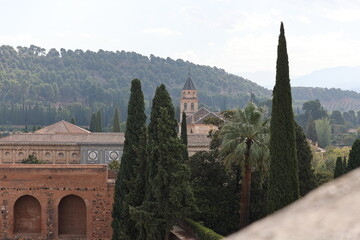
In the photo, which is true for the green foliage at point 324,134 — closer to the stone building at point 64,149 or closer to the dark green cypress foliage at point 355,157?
the stone building at point 64,149

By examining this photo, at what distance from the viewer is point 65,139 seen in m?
61.2

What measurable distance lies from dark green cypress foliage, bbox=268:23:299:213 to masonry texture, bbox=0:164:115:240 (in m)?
13.0

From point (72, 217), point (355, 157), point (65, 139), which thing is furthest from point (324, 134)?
point (72, 217)

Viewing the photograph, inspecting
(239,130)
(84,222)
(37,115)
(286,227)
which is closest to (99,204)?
(84,222)

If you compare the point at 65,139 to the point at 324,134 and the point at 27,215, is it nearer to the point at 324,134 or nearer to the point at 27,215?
the point at 27,215

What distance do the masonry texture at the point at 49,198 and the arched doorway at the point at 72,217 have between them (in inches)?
5.6

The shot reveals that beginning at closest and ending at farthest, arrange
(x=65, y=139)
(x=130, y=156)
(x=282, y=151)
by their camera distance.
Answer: (x=282, y=151) < (x=130, y=156) < (x=65, y=139)

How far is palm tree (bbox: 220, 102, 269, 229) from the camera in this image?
17141 millimetres

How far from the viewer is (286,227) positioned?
1450mm

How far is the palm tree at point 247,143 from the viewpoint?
17.1 meters

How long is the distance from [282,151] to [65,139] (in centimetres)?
4871

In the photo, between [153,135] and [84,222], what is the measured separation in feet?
33.6

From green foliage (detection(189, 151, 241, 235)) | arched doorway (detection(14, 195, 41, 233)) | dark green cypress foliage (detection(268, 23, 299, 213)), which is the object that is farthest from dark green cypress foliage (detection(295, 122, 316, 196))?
arched doorway (detection(14, 195, 41, 233))

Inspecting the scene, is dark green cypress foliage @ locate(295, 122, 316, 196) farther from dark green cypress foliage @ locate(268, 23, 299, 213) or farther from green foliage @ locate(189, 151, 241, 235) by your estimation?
dark green cypress foliage @ locate(268, 23, 299, 213)
